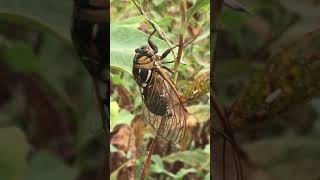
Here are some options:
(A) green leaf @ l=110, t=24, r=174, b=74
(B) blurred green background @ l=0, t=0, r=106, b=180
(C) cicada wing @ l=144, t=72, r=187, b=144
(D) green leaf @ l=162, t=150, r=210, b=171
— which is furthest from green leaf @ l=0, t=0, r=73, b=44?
(D) green leaf @ l=162, t=150, r=210, b=171

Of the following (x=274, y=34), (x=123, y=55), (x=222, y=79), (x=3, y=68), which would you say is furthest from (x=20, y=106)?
(x=274, y=34)

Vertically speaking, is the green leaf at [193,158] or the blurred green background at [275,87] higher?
the blurred green background at [275,87]

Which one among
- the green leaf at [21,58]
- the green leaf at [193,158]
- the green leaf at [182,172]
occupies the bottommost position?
the green leaf at [182,172]

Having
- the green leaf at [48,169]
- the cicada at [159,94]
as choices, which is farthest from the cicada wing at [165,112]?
the green leaf at [48,169]

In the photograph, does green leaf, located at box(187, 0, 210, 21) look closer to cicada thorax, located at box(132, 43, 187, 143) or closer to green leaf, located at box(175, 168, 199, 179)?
cicada thorax, located at box(132, 43, 187, 143)

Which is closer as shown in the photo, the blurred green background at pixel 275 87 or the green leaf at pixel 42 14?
the green leaf at pixel 42 14

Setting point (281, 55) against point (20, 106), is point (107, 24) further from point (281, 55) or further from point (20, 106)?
point (281, 55)

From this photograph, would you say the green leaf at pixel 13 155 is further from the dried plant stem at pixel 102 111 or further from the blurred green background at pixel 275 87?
the blurred green background at pixel 275 87
